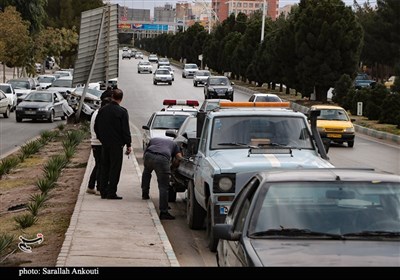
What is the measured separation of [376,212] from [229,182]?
497cm

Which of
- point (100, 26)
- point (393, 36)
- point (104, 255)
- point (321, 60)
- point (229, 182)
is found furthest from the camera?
point (393, 36)

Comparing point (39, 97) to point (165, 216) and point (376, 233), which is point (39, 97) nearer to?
point (165, 216)

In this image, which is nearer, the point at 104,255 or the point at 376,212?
the point at 376,212

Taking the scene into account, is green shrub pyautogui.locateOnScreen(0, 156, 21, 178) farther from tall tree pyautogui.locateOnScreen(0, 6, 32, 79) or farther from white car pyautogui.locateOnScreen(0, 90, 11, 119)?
tall tree pyautogui.locateOnScreen(0, 6, 32, 79)

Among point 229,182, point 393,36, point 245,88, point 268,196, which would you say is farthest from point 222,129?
point 393,36

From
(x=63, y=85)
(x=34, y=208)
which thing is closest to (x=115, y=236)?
(x=34, y=208)

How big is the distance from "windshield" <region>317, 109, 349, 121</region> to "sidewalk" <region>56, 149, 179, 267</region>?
19.1 m

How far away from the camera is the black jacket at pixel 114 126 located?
16.0 meters

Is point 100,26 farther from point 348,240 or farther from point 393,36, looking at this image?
point 393,36

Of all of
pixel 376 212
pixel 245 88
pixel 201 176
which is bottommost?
pixel 245 88

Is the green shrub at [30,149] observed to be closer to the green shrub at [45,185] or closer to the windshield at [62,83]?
the green shrub at [45,185]

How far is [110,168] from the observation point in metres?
16.3

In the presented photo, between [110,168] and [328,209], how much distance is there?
917 centimetres

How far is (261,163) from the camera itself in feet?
41.0
